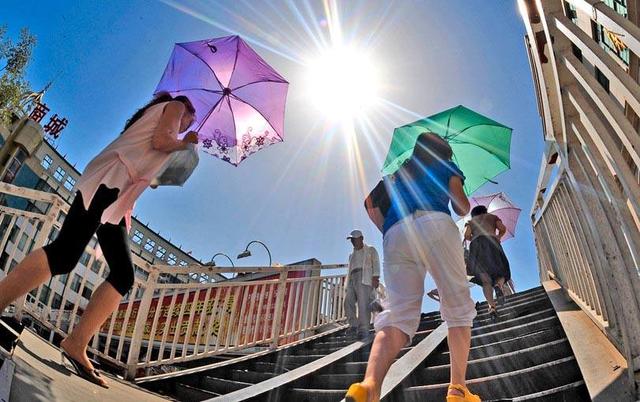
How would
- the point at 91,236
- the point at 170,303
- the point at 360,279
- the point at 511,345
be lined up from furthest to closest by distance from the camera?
the point at 360,279 < the point at 170,303 < the point at 511,345 < the point at 91,236

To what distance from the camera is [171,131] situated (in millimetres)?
2457

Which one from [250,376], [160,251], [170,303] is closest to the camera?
[250,376]

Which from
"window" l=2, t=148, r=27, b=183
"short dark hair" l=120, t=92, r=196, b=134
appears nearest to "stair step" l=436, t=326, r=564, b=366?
"short dark hair" l=120, t=92, r=196, b=134

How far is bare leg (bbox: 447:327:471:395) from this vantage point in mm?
1913

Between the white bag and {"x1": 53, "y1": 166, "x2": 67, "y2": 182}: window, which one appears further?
{"x1": 53, "y1": 166, "x2": 67, "y2": 182}: window

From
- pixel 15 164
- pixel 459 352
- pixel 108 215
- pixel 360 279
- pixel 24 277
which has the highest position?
pixel 15 164

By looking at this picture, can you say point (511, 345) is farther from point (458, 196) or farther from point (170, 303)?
point (170, 303)

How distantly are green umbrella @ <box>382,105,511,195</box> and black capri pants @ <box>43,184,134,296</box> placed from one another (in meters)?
3.06

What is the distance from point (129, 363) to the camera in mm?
3967

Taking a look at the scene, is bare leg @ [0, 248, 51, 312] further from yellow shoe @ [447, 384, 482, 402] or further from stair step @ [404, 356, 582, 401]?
stair step @ [404, 356, 582, 401]

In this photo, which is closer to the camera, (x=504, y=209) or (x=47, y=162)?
(x=504, y=209)

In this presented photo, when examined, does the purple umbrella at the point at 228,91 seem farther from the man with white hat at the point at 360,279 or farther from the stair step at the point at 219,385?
the man with white hat at the point at 360,279

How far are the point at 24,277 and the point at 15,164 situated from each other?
33982 millimetres

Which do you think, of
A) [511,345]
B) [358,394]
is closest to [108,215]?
[358,394]
